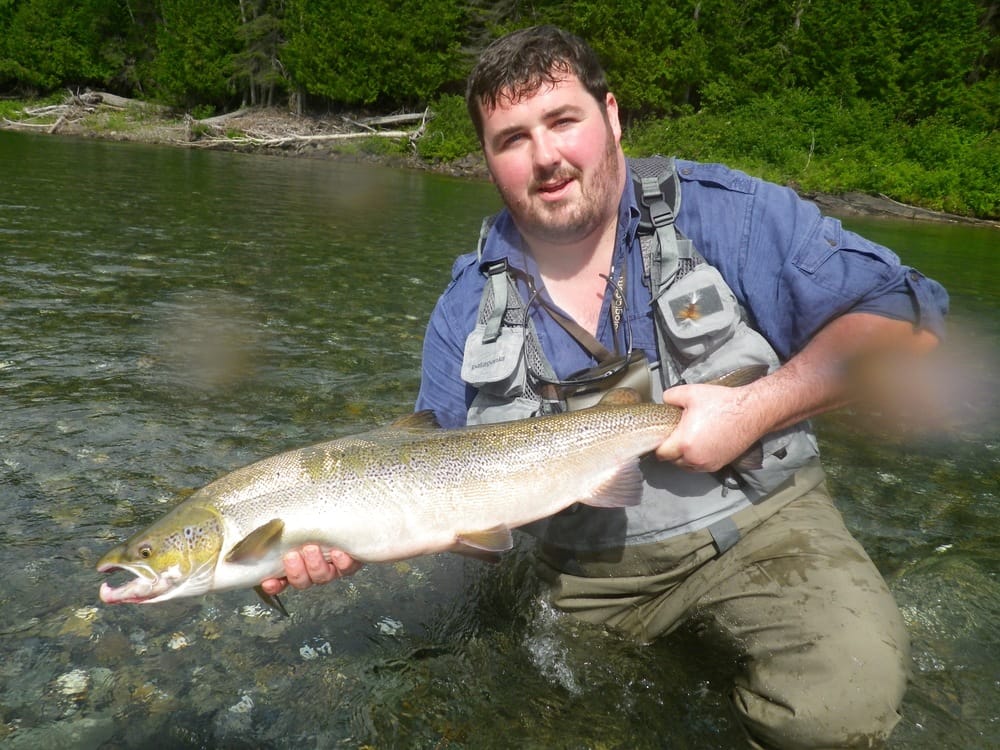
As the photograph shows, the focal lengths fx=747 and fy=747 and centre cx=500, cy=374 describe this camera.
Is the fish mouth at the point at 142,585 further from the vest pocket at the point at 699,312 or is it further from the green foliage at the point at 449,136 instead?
the green foliage at the point at 449,136

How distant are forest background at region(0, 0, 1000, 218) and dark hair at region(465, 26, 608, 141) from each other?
1049 inches

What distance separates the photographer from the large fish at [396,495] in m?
2.83

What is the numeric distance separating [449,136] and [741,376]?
115 feet

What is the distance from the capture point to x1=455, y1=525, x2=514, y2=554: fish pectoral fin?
2947 millimetres

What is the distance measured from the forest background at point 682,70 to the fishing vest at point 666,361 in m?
26.7

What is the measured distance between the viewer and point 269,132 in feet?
125

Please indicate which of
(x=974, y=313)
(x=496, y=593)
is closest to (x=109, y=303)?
(x=496, y=593)

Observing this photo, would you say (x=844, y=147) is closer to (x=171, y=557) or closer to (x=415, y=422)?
(x=415, y=422)

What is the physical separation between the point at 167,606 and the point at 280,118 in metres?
43.7

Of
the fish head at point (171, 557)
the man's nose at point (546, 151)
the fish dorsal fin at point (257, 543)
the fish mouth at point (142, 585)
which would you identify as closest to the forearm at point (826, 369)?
the man's nose at point (546, 151)

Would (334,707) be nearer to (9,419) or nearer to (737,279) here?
(737,279)

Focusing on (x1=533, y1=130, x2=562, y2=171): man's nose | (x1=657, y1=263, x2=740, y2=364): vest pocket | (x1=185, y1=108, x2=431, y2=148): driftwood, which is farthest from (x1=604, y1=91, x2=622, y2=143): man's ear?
(x1=185, y1=108, x2=431, y2=148): driftwood

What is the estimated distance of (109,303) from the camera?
27.5ft

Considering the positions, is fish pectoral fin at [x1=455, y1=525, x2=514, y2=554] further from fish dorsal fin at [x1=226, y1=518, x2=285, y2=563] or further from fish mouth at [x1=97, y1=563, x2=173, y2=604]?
fish mouth at [x1=97, y1=563, x2=173, y2=604]
